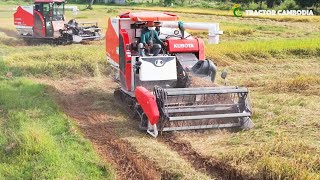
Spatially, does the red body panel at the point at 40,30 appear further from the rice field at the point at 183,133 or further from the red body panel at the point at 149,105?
the red body panel at the point at 149,105

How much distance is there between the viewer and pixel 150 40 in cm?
888

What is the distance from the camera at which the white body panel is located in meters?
8.19

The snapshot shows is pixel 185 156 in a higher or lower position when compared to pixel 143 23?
lower

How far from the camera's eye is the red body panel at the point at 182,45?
8740mm

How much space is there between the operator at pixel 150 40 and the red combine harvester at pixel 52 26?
9630 millimetres

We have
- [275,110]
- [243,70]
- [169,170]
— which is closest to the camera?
[169,170]

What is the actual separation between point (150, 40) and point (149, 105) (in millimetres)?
2227

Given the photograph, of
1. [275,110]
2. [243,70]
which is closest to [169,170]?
[275,110]

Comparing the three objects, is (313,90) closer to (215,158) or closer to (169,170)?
(215,158)

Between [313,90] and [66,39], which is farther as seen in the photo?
[66,39]

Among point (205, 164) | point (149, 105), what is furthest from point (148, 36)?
point (205, 164)

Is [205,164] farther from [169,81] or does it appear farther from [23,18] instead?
[23,18]

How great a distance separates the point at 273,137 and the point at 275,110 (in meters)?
1.66

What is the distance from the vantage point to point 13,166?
5.62 m
